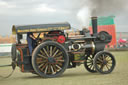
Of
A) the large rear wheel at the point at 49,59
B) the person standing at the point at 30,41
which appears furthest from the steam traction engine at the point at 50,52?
the person standing at the point at 30,41

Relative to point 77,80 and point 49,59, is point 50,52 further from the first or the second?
point 77,80

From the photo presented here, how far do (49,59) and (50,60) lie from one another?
0.05 m

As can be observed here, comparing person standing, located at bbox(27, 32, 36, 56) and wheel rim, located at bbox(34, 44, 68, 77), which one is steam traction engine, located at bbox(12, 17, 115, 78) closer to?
wheel rim, located at bbox(34, 44, 68, 77)

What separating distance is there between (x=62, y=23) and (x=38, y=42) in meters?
1.08

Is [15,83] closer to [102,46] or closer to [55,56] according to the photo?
[55,56]

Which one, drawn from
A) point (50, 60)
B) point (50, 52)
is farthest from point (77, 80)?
point (50, 52)

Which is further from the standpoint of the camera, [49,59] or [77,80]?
[49,59]

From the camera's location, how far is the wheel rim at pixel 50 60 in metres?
9.37

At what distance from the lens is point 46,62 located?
940cm

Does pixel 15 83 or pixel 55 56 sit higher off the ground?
pixel 55 56

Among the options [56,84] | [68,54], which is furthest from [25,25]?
[56,84]

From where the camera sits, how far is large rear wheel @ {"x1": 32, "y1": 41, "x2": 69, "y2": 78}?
367 inches

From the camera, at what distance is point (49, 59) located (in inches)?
370

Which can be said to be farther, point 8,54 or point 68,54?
point 8,54
